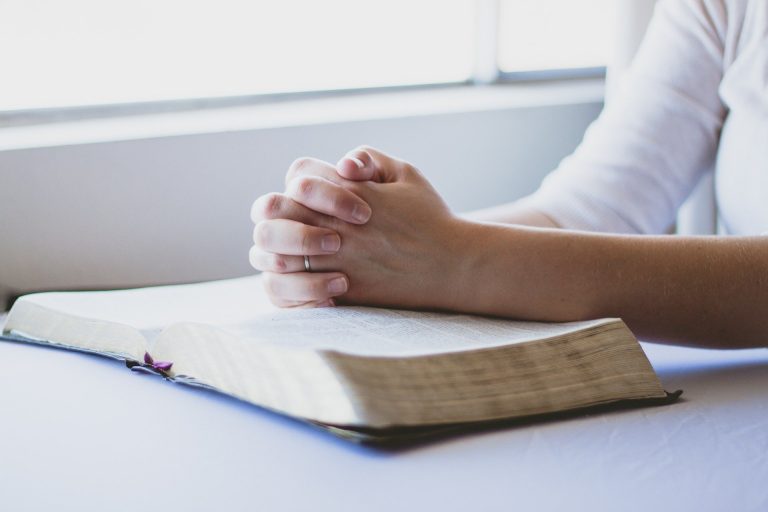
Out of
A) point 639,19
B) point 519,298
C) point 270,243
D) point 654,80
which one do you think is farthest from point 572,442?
point 639,19

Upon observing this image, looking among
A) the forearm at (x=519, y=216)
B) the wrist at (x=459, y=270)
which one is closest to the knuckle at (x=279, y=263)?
the wrist at (x=459, y=270)

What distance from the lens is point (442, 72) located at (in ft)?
5.00

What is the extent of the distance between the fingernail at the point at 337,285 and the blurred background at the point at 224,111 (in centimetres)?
42

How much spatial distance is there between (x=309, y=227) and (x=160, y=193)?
405mm

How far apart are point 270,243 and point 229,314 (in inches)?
3.0

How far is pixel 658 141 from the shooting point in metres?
1.05

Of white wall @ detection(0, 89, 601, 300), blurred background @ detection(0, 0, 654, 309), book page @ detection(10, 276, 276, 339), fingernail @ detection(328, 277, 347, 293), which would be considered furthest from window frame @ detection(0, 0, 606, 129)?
fingernail @ detection(328, 277, 347, 293)

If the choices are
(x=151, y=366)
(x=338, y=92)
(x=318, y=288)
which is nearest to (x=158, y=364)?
(x=151, y=366)

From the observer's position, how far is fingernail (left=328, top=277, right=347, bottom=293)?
2.36 feet

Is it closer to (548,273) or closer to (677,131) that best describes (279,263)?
(548,273)

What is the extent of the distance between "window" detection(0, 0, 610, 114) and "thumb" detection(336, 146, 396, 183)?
21.0 inches

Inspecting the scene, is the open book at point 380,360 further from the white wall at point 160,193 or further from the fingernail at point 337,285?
the white wall at point 160,193

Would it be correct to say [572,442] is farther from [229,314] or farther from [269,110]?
[269,110]

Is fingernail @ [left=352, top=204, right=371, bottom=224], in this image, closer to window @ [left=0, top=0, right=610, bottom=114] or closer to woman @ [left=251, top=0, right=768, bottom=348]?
woman @ [left=251, top=0, right=768, bottom=348]
